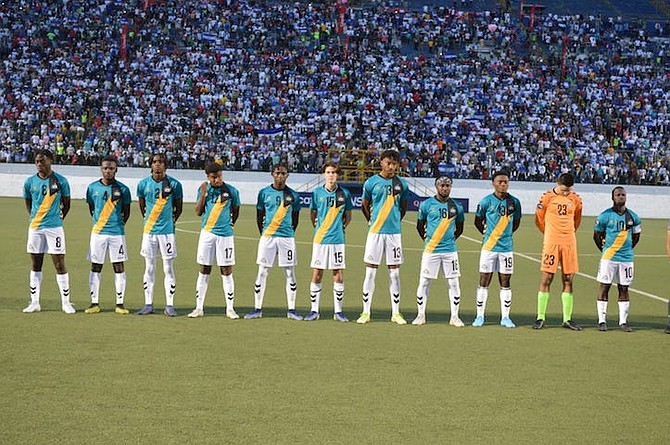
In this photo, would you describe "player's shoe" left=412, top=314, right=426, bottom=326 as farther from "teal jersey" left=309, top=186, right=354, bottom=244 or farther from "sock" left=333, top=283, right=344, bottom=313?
"teal jersey" left=309, top=186, right=354, bottom=244

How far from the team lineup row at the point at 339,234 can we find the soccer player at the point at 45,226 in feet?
0.04

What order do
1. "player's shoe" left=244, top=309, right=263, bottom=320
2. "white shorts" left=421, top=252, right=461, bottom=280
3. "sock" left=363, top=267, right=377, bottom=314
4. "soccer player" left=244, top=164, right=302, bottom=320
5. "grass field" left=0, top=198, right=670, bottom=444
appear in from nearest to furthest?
"grass field" left=0, top=198, right=670, bottom=444 → "white shorts" left=421, top=252, right=461, bottom=280 → "sock" left=363, top=267, right=377, bottom=314 → "player's shoe" left=244, top=309, right=263, bottom=320 → "soccer player" left=244, top=164, right=302, bottom=320

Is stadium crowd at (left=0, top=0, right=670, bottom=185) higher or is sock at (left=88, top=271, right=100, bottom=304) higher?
stadium crowd at (left=0, top=0, right=670, bottom=185)

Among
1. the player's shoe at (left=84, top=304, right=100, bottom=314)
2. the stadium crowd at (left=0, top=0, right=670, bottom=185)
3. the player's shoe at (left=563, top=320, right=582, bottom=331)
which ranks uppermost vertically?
the stadium crowd at (left=0, top=0, right=670, bottom=185)

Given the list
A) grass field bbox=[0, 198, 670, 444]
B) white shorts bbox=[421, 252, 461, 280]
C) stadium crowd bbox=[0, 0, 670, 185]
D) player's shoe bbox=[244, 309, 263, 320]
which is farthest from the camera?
stadium crowd bbox=[0, 0, 670, 185]

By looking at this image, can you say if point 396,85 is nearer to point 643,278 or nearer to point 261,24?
point 261,24

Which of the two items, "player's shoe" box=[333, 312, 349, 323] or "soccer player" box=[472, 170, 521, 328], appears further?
"player's shoe" box=[333, 312, 349, 323]

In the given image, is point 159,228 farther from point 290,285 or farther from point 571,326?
point 571,326

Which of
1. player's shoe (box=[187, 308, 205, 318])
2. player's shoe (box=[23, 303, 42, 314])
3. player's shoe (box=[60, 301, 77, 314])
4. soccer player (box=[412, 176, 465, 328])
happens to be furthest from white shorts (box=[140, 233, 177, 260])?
soccer player (box=[412, 176, 465, 328])

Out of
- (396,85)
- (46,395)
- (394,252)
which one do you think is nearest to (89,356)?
(46,395)

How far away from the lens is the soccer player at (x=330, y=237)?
39.9 ft

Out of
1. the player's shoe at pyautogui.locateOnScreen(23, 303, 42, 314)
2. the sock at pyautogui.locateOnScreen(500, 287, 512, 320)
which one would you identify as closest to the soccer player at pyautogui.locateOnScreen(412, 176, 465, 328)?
the sock at pyautogui.locateOnScreen(500, 287, 512, 320)

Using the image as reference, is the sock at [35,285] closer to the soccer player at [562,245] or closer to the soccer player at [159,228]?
the soccer player at [159,228]

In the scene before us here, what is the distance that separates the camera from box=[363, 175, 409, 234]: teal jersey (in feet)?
39.8
